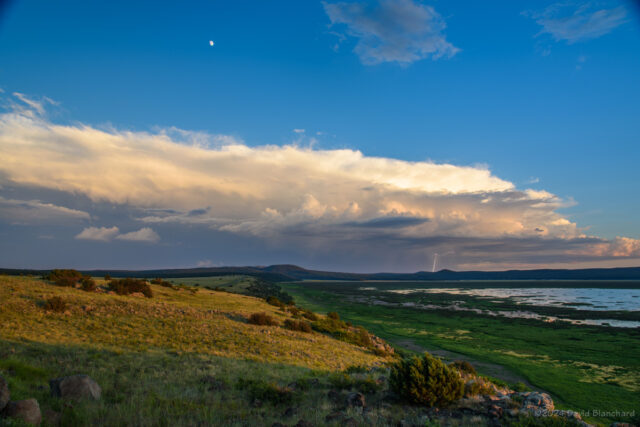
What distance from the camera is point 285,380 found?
1285cm

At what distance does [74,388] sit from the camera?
812cm

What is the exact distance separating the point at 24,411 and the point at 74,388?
2270 millimetres

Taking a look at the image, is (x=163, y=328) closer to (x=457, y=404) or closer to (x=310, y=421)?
(x=310, y=421)

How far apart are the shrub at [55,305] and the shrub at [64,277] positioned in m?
8.91

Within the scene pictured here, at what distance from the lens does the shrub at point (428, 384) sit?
9711mm

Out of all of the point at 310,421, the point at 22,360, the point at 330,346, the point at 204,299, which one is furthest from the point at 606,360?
the point at 22,360

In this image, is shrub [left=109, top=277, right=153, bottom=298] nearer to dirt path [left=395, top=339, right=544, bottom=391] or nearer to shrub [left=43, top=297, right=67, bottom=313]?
shrub [left=43, top=297, right=67, bottom=313]

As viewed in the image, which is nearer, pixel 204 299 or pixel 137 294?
pixel 137 294

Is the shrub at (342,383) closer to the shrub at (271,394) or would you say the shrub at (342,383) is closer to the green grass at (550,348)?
the shrub at (271,394)

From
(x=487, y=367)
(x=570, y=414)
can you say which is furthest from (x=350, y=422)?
(x=487, y=367)

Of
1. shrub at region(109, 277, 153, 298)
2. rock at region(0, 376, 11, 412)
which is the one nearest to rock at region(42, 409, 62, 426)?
rock at region(0, 376, 11, 412)

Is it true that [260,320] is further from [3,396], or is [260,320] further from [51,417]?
[3,396]

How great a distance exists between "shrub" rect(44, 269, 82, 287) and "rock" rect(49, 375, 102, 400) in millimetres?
23466

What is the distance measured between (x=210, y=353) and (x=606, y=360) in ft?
118
